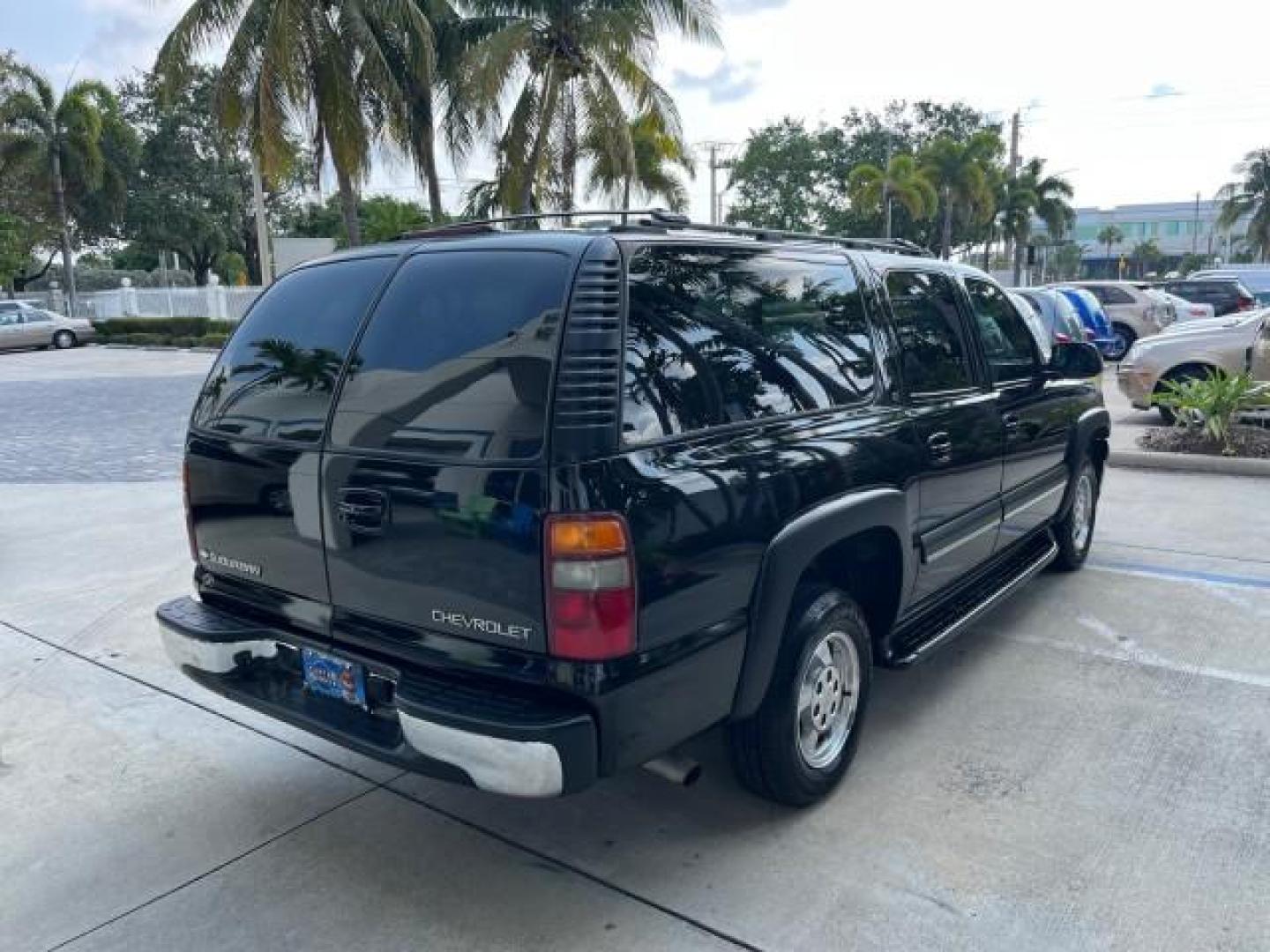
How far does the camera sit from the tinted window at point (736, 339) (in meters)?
2.73

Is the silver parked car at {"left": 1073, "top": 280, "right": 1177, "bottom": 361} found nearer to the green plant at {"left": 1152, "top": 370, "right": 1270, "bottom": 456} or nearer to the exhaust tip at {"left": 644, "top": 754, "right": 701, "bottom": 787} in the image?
the green plant at {"left": 1152, "top": 370, "right": 1270, "bottom": 456}

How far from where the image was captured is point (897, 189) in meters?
39.3

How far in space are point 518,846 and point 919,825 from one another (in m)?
1.31

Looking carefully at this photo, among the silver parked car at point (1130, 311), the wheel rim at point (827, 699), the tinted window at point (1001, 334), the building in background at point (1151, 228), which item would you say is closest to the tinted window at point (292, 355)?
the wheel rim at point (827, 699)

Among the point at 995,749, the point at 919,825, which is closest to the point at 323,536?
the point at 919,825

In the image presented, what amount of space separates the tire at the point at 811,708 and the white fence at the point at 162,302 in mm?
30454

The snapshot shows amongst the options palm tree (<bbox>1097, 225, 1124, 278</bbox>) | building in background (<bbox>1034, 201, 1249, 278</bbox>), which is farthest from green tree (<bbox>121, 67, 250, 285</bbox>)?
building in background (<bbox>1034, 201, 1249, 278</bbox>)

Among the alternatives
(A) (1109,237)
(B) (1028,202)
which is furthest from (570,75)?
(A) (1109,237)

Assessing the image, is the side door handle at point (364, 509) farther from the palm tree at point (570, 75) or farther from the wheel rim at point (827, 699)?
the palm tree at point (570, 75)

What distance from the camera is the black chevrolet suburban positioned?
2.53m

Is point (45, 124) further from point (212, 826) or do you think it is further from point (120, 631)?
point (212, 826)

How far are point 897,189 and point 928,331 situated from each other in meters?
38.0

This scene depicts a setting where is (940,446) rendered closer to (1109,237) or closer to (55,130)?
(55,130)

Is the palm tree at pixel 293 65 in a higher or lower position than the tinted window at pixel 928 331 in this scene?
higher
